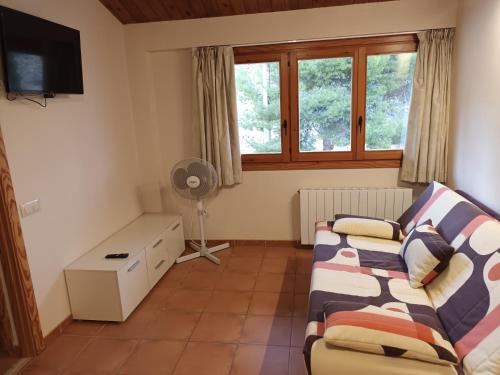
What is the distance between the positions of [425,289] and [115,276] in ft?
6.62

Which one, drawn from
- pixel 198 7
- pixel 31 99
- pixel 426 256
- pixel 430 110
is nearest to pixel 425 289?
pixel 426 256

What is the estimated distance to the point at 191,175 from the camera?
11.4ft

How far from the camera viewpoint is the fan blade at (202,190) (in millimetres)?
3482

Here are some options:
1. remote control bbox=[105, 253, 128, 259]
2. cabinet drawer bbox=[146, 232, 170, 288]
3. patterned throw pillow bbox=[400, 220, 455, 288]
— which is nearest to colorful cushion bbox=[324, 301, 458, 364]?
patterned throw pillow bbox=[400, 220, 455, 288]

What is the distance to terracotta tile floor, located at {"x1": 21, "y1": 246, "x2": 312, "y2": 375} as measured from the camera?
2.24 metres

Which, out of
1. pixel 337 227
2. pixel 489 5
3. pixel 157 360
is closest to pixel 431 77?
pixel 489 5

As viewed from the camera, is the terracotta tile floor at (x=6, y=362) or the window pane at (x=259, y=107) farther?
the window pane at (x=259, y=107)

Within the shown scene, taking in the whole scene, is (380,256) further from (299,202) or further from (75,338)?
(75,338)

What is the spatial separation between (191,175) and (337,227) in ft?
4.61

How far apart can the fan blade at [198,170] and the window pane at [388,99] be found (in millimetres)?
1582

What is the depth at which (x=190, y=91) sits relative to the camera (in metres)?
3.73

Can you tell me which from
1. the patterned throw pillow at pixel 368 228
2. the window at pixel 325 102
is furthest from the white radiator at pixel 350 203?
the patterned throw pillow at pixel 368 228

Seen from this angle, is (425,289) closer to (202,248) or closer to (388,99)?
(388,99)

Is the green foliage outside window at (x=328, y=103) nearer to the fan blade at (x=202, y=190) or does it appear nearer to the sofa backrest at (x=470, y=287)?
the fan blade at (x=202, y=190)
